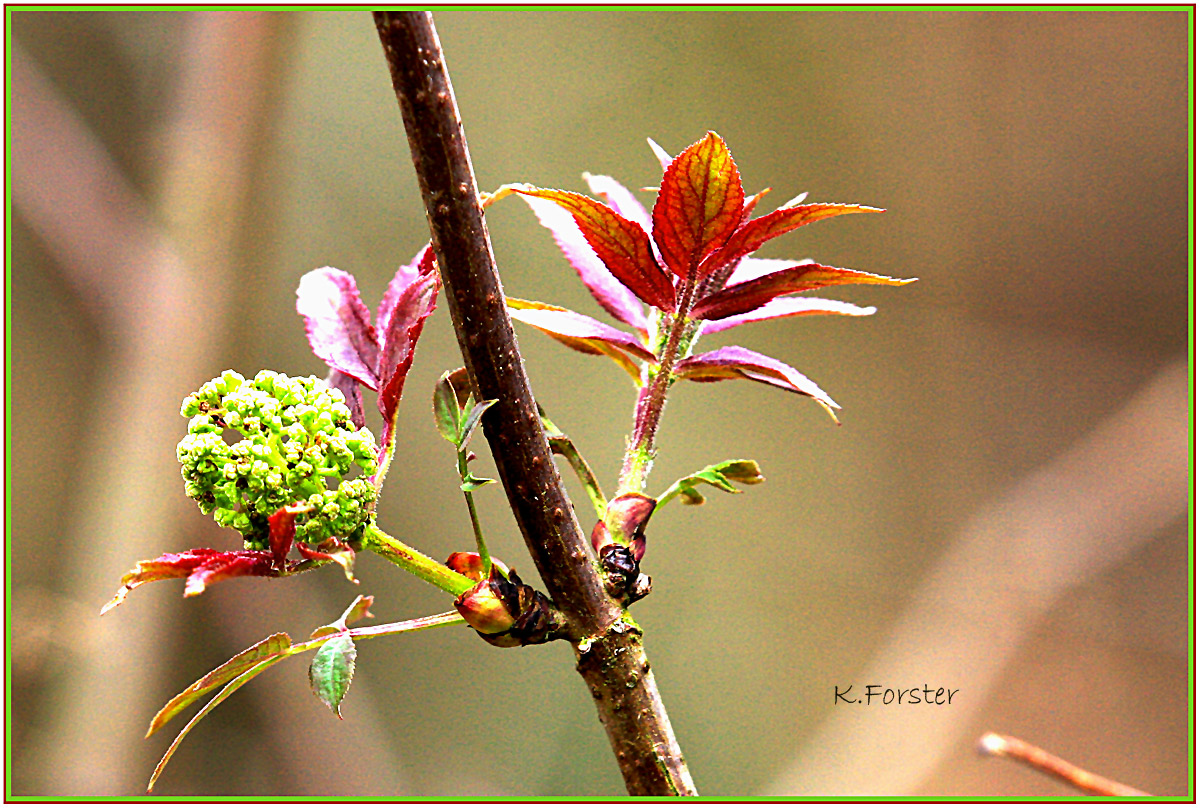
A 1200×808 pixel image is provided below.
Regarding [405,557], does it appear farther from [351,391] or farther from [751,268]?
[751,268]

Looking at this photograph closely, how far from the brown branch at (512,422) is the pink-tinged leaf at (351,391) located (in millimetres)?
118

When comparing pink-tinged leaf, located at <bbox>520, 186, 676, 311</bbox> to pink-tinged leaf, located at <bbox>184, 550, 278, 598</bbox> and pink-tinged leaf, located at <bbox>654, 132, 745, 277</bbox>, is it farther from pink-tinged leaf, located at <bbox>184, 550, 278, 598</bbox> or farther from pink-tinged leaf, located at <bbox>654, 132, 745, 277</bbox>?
pink-tinged leaf, located at <bbox>184, 550, 278, 598</bbox>

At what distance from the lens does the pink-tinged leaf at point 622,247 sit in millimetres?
573

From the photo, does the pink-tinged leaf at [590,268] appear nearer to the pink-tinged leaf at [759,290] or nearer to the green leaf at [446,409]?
the pink-tinged leaf at [759,290]

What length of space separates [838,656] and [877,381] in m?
0.96

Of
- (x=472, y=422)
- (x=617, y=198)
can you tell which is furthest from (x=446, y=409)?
(x=617, y=198)

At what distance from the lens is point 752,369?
623 millimetres

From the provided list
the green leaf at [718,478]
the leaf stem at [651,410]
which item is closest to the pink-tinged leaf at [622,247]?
the leaf stem at [651,410]

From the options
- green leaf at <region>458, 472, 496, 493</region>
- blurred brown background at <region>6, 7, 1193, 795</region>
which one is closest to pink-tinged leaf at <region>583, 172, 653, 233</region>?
green leaf at <region>458, 472, 496, 493</region>

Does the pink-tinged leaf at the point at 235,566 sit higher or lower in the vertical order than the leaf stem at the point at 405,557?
higher

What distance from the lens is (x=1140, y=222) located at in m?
3.21

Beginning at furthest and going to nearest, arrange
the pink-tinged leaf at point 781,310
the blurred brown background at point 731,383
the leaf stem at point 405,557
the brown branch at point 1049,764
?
the blurred brown background at point 731,383, the pink-tinged leaf at point 781,310, the leaf stem at point 405,557, the brown branch at point 1049,764

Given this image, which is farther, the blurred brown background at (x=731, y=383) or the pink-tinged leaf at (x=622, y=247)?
the blurred brown background at (x=731, y=383)

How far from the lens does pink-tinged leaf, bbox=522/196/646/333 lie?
27.5 inches
